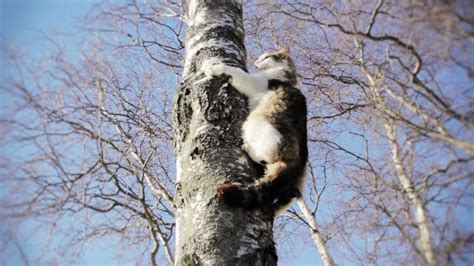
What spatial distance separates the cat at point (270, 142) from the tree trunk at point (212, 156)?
52 mm

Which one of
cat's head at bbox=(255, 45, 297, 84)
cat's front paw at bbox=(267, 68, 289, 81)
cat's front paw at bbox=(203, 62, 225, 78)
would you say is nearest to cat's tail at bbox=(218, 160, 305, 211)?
cat's front paw at bbox=(203, 62, 225, 78)

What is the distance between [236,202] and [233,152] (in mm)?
288

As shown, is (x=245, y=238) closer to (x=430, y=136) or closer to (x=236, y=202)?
(x=236, y=202)

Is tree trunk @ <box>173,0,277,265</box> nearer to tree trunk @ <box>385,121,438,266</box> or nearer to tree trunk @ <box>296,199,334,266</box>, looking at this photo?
tree trunk @ <box>385,121,438,266</box>

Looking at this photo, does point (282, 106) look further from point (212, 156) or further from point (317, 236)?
point (317, 236)

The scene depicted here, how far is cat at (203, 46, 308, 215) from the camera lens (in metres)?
1.82

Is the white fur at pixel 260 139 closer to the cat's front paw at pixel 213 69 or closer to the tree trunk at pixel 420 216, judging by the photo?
the cat's front paw at pixel 213 69

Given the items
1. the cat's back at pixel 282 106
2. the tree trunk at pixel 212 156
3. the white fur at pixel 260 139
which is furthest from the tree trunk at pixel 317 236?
the tree trunk at pixel 212 156

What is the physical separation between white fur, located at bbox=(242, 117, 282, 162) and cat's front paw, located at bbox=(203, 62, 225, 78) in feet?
0.92

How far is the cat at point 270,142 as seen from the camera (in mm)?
1817

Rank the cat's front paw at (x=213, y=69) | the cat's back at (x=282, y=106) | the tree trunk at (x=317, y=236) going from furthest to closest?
1. the tree trunk at (x=317, y=236)
2. the cat's back at (x=282, y=106)
3. the cat's front paw at (x=213, y=69)

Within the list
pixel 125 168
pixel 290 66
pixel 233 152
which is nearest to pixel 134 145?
pixel 125 168

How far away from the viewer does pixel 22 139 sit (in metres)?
2.96

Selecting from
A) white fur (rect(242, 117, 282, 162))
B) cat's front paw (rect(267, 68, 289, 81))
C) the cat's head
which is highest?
the cat's head
